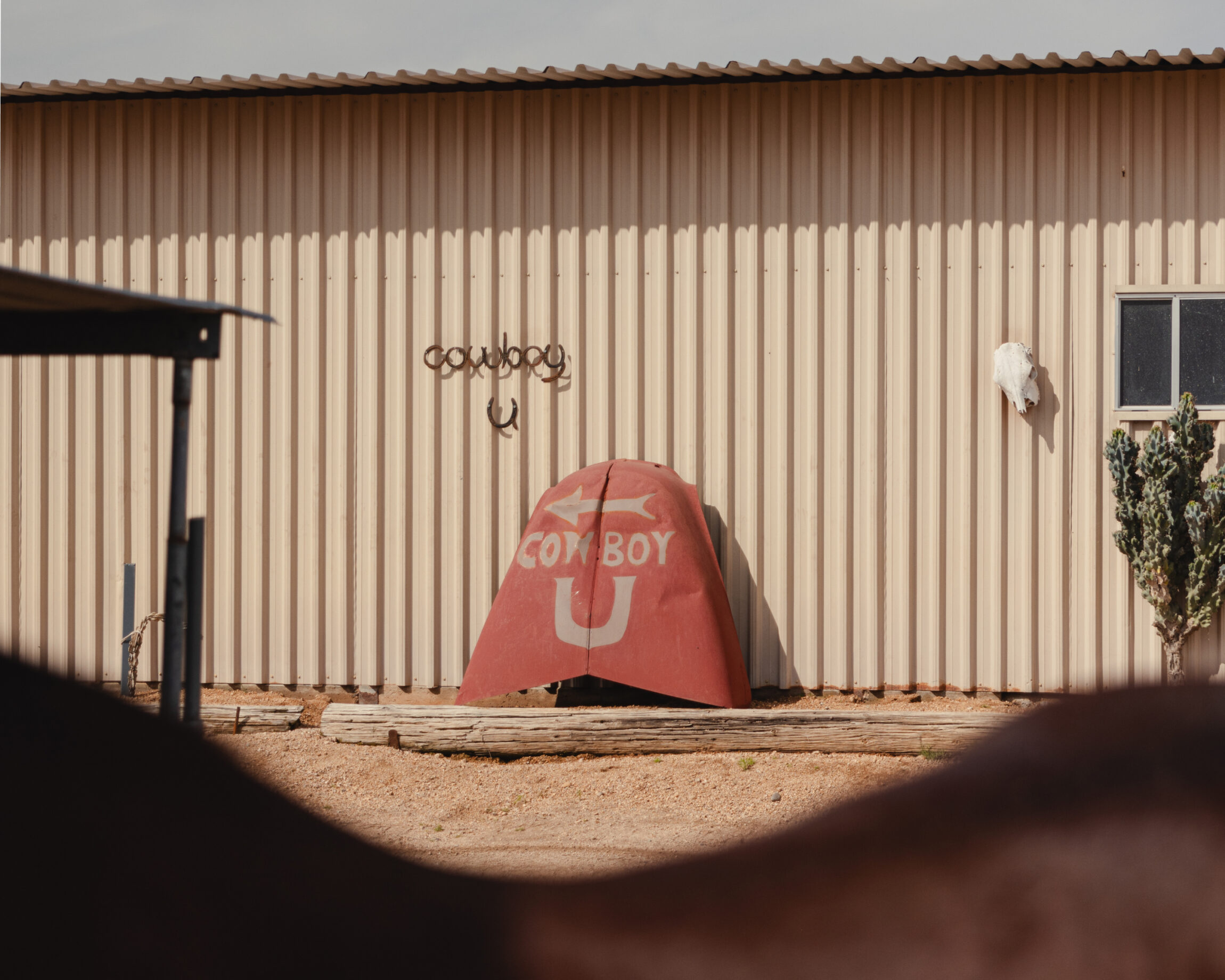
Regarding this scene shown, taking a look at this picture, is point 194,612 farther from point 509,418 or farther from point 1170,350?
point 1170,350

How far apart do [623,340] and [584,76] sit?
1.93 metres

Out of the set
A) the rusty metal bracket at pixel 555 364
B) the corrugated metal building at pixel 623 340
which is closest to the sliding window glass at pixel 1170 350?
the corrugated metal building at pixel 623 340

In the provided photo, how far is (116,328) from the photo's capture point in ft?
8.52

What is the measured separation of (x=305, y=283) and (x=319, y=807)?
4.18m

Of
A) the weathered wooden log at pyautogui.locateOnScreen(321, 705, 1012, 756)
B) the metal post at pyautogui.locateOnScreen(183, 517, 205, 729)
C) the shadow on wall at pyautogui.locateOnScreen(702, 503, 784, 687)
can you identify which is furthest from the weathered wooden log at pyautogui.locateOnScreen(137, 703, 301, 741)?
the metal post at pyautogui.locateOnScreen(183, 517, 205, 729)

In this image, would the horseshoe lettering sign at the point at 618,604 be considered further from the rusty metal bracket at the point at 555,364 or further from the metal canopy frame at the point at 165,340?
the metal canopy frame at the point at 165,340

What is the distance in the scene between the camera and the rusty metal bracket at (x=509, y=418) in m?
7.29

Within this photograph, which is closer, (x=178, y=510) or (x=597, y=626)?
(x=178, y=510)

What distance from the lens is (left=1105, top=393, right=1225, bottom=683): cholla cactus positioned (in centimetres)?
647

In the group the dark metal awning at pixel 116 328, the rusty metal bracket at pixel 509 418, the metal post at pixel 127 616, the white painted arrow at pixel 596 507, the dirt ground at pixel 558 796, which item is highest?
the rusty metal bracket at pixel 509 418

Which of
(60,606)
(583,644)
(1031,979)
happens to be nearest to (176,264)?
(60,606)

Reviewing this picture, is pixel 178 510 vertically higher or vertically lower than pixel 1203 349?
lower

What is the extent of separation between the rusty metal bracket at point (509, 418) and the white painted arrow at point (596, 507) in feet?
2.92

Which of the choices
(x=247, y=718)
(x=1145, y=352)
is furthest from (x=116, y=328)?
(x=1145, y=352)
